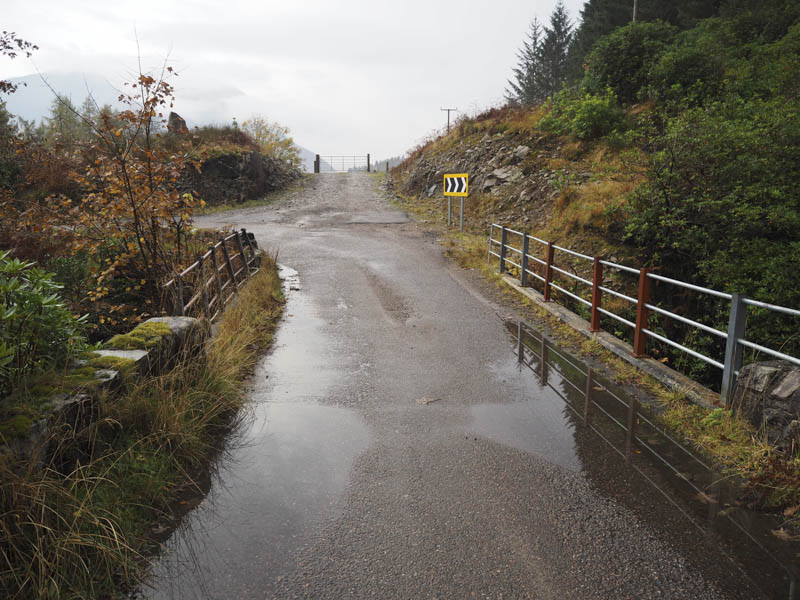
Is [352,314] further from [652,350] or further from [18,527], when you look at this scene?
[18,527]

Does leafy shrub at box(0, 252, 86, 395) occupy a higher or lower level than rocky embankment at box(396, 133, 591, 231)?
lower

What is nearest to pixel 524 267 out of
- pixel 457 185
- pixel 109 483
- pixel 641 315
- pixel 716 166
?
pixel 716 166

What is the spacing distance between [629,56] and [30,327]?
71.8ft

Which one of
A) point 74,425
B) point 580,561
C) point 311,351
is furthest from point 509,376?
point 74,425

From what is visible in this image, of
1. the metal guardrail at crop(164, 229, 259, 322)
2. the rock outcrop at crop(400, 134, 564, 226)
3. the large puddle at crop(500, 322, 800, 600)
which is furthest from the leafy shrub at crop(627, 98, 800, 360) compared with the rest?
the rock outcrop at crop(400, 134, 564, 226)

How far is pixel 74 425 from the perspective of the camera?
388 cm

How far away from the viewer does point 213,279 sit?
9664mm

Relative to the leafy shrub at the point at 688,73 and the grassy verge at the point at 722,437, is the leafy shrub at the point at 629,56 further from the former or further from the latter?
the grassy verge at the point at 722,437

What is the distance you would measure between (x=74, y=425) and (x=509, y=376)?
4785mm

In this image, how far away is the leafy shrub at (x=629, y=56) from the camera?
19.5 metres

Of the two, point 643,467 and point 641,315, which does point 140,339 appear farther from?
point 641,315

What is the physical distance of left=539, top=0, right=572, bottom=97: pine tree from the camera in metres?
56.0

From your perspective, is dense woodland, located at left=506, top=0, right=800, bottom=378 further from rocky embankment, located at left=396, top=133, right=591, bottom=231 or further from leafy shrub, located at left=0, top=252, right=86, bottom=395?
leafy shrub, located at left=0, top=252, right=86, bottom=395

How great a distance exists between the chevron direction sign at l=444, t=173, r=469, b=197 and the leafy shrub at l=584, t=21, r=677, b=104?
6.73 m
